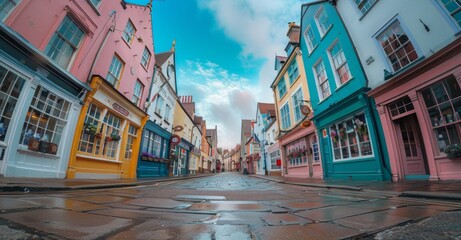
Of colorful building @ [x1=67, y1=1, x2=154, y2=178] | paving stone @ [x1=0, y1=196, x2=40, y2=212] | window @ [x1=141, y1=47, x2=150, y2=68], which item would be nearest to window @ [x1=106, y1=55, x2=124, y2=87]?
colorful building @ [x1=67, y1=1, x2=154, y2=178]

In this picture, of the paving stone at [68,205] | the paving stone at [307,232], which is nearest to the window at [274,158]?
the paving stone at [68,205]

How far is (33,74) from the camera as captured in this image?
593 cm

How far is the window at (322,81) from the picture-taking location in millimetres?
10889

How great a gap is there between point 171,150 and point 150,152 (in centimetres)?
348

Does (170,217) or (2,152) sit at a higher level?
(2,152)

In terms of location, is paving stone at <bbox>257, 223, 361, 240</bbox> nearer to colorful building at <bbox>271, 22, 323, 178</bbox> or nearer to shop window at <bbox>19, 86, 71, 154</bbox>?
shop window at <bbox>19, 86, 71, 154</bbox>

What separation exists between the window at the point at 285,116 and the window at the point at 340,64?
6.04 m

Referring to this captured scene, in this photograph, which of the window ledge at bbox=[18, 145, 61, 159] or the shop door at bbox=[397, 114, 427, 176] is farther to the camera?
the shop door at bbox=[397, 114, 427, 176]

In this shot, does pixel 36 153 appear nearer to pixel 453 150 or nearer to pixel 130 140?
pixel 130 140

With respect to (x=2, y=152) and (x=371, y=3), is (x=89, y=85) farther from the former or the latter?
(x=371, y=3)

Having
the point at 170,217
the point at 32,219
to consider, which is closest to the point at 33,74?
the point at 32,219

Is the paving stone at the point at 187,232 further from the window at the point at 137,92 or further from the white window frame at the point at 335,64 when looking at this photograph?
the window at the point at 137,92

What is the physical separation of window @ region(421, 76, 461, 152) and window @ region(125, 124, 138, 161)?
43.3ft

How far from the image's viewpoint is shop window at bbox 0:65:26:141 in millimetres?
5234
